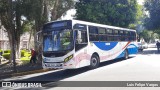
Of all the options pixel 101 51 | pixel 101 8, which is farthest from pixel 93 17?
pixel 101 51

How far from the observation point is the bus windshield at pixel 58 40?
12.2 metres

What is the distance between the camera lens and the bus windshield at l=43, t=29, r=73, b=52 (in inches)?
479

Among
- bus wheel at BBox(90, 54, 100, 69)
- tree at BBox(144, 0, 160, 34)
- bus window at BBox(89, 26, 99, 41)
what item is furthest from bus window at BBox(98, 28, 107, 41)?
tree at BBox(144, 0, 160, 34)

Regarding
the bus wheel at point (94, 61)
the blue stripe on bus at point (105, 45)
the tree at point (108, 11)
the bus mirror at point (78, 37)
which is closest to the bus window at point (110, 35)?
the blue stripe on bus at point (105, 45)

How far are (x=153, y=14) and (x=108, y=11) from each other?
43.9 ft

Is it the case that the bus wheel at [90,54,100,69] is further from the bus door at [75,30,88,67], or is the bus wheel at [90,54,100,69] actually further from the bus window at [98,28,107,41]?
the bus window at [98,28,107,41]

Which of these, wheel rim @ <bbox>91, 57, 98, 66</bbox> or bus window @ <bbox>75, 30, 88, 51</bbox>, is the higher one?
bus window @ <bbox>75, 30, 88, 51</bbox>

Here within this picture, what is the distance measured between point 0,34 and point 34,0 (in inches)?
1444

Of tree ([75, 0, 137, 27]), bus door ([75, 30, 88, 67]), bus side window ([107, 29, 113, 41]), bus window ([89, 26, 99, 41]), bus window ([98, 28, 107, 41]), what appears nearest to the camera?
bus door ([75, 30, 88, 67])

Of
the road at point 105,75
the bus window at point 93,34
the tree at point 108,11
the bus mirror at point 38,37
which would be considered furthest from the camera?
the tree at point 108,11

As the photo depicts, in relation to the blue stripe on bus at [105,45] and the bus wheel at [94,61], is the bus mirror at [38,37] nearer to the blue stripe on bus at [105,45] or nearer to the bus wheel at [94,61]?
the bus wheel at [94,61]

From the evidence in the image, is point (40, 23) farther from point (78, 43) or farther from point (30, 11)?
point (78, 43)

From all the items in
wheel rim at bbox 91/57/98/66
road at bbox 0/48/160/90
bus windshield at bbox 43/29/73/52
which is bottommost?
road at bbox 0/48/160/90

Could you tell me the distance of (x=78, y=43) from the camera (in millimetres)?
12508
